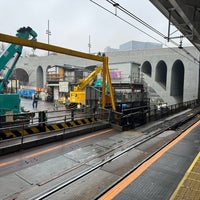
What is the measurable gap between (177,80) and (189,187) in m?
37.5

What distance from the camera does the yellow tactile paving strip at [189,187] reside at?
4.09 metres

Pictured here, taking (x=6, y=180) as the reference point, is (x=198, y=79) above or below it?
above

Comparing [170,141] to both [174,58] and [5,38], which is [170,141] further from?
[174,58]

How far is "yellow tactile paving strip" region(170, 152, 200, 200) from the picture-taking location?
13.4 ft

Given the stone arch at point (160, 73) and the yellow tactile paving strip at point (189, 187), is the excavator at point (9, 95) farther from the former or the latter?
the stone arch at point (160, 73)

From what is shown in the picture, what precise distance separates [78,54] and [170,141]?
643cm

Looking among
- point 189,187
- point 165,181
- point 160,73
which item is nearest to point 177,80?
point 160,73

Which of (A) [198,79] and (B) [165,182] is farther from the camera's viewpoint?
(A) [198,79]

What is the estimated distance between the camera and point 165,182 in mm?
4734

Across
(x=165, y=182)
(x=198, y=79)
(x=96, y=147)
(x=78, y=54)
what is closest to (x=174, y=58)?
(x=198, y=79)

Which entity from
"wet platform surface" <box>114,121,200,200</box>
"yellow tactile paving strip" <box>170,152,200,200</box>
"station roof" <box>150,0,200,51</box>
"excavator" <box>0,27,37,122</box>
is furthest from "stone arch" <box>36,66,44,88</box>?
"yellow tactile paving strip" <box>170,152,200,200</box>

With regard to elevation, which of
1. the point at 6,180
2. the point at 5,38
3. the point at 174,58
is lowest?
the point at 6,180

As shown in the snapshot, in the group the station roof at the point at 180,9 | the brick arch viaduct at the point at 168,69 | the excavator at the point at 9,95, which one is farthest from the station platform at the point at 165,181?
the brick arch viaduct at the point at 168,69

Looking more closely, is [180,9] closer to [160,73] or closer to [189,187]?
[189,187]
